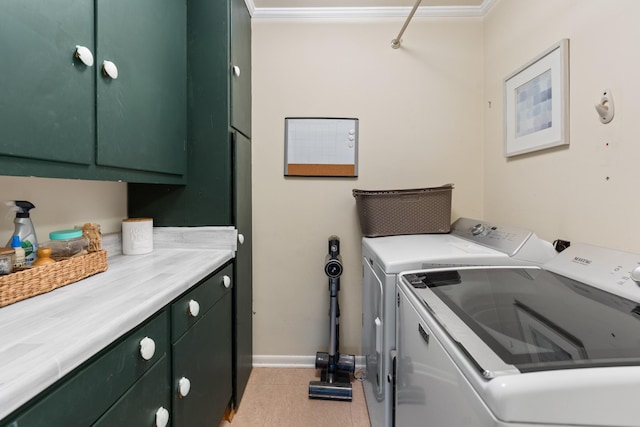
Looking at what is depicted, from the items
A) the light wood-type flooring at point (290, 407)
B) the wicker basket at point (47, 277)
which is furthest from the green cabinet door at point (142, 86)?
the light wood-type flooring at point (290, 407)

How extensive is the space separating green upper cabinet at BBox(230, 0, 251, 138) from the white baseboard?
63.5 inches

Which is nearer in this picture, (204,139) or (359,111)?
(204,139)

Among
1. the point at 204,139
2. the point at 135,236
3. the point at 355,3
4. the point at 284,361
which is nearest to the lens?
the point at 135,236

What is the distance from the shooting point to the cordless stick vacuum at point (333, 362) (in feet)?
6.08

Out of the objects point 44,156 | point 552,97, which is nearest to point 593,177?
point 552,97

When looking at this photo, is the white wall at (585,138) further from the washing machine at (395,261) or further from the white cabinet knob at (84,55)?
the white cabinet knob at (84,55)

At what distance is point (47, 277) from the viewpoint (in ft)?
3.09

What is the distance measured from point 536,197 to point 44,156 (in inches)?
82.2

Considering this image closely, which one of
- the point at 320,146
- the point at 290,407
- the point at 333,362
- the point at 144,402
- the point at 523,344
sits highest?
the point at 320,146

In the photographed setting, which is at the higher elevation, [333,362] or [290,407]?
[333,362]

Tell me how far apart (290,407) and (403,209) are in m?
1.39

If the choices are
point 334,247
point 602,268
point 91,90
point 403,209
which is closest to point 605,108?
point 602,268

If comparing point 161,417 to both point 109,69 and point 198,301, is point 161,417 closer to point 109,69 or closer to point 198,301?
point 198,301

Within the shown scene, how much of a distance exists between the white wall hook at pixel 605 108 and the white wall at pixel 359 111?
978 mm
